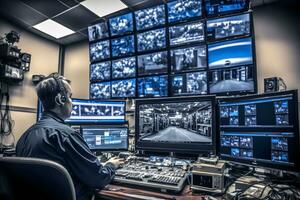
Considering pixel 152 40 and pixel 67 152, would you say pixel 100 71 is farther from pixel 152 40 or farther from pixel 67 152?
pixel 67 152

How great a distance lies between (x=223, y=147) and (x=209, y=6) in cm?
168

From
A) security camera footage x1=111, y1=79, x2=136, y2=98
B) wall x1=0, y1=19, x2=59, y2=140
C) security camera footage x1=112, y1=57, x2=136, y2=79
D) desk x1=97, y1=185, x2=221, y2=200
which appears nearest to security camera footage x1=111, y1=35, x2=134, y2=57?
security camera footage x1=112, y1=57, x2=136, y2=79

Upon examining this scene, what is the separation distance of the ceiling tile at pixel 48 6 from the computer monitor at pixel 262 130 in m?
3.25

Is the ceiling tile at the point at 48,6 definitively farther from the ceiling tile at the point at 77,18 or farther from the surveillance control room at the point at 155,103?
the ceiling tile at the point at 77,18

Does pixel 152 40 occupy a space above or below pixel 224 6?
below

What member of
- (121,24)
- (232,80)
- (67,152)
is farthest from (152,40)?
(67,152)

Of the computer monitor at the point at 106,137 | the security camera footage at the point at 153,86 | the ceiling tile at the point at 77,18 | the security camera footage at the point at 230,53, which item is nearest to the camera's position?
the computer monitor at the point at 106,137

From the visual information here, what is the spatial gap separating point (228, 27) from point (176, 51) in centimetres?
65

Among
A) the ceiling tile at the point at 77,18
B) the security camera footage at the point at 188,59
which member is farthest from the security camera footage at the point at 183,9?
the ceiling tile at the point at 77,18

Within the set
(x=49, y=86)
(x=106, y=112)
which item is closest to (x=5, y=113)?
(x=106, y=112)

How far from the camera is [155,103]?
1.91 metres

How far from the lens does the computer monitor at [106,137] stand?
1977 millimetres

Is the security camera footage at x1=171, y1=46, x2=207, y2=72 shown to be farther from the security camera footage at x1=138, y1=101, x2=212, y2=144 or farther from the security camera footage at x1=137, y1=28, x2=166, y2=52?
the security camera footage at x1=138, y1=101, x2=212, y2=144

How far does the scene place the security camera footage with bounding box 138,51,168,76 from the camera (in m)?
2.65
